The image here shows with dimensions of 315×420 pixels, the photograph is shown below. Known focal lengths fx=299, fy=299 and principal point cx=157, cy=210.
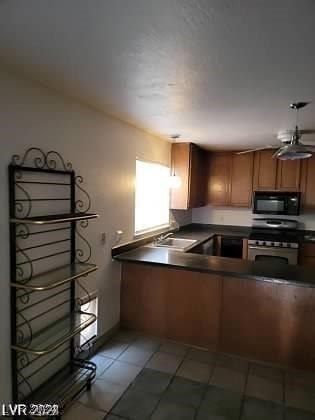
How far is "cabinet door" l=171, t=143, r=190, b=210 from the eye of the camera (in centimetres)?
422

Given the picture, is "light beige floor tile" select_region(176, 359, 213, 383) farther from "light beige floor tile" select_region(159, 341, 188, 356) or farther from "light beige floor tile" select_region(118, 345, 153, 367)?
"light beige floor tile" select_region(118, 345, 153, 367)

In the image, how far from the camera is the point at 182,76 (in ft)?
5.84

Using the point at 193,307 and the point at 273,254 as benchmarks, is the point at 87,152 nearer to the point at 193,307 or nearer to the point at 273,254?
the point at 193,307

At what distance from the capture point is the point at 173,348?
285 centimetres

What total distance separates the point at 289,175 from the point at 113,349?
11.6 feet

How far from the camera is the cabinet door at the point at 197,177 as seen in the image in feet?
14.2

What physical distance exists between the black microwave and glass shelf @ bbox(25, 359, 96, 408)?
11.2 ft

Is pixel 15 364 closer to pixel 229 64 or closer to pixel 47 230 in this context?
pixel 47 230

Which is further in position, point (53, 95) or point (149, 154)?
point (149, 154)

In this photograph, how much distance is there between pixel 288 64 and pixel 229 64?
309mm

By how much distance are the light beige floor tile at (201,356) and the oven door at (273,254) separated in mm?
1930

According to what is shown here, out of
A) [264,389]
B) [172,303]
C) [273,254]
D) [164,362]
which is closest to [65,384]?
[164,362]

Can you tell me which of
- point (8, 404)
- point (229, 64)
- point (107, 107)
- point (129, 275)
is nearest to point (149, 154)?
point (107, 107)

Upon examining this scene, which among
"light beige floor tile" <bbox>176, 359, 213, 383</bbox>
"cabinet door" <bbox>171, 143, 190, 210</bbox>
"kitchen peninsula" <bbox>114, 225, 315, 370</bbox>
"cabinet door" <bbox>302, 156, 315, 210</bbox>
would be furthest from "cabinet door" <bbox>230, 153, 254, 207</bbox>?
"light beige floor tile" <bbox>176, 359, 213, 383</bbox>
